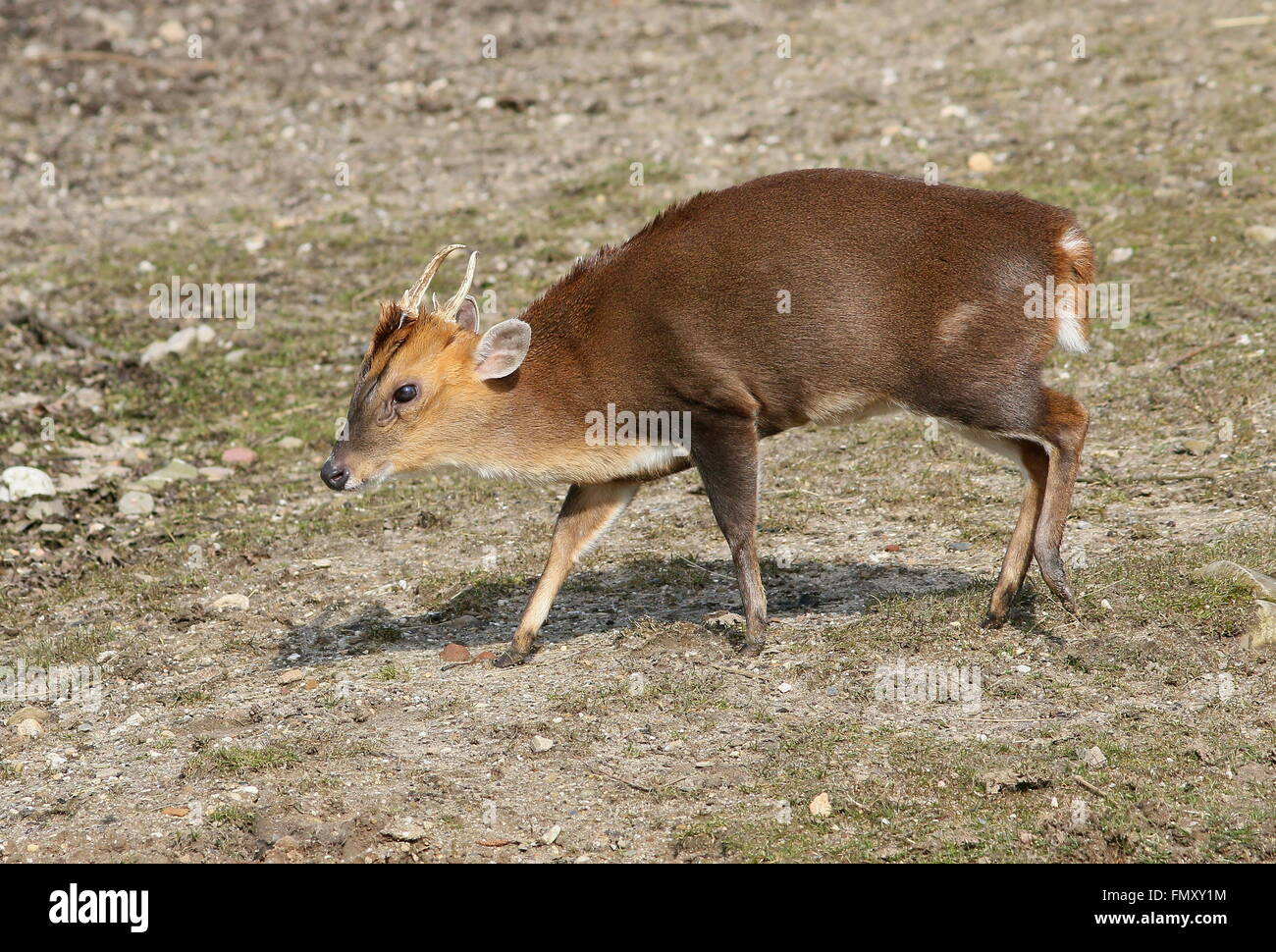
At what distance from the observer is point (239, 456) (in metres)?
8.98

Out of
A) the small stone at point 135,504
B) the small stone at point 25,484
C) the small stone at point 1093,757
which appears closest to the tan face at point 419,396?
the small stone at point 135,504

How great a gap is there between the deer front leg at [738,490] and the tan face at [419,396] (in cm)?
86

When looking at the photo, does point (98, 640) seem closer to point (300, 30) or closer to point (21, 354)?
point (21, 354)

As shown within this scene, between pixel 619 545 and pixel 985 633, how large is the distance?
2149 millimetres

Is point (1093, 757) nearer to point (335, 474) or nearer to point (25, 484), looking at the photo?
point (335, 474)

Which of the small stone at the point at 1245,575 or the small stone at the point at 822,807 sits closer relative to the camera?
the small stone at the point at 822,807

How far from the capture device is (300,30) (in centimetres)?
1528

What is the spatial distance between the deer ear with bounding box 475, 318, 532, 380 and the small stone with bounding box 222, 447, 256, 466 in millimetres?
3109

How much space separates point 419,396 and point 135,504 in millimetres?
2927

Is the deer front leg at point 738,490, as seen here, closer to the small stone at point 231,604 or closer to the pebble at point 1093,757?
the pebble at point 1093,757

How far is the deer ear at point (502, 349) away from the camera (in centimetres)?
616

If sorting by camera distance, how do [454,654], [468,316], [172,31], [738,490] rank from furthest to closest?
[172,31], [468,316], [454,654], [738,490]

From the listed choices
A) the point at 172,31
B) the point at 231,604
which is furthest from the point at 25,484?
the point at 172,31

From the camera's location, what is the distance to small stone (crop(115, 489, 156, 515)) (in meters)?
8.38
